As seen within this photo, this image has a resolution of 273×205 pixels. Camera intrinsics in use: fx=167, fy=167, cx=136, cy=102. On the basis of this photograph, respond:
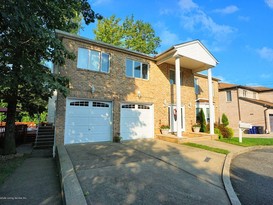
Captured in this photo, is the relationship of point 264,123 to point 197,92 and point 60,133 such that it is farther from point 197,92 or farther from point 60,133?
Result: point 60,133

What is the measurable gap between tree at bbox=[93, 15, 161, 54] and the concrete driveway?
2298cm

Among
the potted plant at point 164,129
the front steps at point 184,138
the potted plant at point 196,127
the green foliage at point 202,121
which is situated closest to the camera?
the front steps at point 184,138

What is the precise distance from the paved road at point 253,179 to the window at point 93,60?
8.88 metres

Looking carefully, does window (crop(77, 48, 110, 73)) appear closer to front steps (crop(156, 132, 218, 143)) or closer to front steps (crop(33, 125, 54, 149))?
front steps (crop(33, 125, 54, 149))

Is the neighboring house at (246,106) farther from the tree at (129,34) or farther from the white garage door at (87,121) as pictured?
the white garage door at (87,121)

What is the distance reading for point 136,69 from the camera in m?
12.5

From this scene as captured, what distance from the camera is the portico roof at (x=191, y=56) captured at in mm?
12133

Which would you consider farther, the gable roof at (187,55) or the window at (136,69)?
the window at (136,69)

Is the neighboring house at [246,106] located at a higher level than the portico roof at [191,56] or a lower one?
lower

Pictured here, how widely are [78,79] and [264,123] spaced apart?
23.7 metres

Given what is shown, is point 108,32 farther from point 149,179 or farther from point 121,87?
point 149,179

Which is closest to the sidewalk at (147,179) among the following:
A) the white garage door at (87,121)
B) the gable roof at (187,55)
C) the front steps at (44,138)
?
the white garage door at (87,121)

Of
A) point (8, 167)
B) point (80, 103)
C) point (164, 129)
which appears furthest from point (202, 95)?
point (8, 167)

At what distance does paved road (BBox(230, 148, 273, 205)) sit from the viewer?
396 cm
